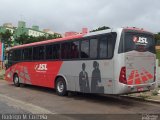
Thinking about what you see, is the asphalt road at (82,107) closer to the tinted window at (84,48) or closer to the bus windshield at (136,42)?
the tinted window at (84,48)

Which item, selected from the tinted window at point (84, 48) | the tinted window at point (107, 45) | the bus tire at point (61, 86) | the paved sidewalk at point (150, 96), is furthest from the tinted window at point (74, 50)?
the paved sidewalk at point (150, 96)

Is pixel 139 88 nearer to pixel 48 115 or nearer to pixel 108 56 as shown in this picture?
pixel 108 56

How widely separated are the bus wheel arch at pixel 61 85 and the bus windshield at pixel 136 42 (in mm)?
4038

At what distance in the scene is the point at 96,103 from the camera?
12031mm

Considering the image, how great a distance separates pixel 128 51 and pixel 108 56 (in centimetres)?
79

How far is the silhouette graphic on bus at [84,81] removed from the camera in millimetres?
12375

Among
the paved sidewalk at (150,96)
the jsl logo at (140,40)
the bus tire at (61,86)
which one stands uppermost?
the jsl logo at (140,40)

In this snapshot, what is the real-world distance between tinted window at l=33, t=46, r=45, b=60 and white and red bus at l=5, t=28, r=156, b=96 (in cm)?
58

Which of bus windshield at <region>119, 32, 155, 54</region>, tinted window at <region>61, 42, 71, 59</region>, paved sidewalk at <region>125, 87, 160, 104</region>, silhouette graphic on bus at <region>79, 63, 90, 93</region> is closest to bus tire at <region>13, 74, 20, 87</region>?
tinted window at <region>61, 42, 71, 59</region>

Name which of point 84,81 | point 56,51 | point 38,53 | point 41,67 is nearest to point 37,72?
point 41,67

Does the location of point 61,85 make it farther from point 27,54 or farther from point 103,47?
point 27,54

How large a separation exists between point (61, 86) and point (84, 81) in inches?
80.9

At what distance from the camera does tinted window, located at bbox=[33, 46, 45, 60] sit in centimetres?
1573

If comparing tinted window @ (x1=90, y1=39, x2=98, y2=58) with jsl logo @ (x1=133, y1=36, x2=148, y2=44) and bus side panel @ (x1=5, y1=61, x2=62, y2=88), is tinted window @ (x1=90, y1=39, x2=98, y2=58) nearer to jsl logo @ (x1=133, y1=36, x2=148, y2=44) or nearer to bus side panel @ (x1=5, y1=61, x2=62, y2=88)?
jsl logo @ (x1=133, y1=36, x2=148, y2=44)
